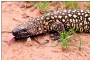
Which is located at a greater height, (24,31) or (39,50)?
(24,31)

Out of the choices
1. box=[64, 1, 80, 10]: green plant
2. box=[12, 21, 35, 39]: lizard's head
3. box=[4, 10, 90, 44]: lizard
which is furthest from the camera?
box=[64, 1, 80, 10]: green plant

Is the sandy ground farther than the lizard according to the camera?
No

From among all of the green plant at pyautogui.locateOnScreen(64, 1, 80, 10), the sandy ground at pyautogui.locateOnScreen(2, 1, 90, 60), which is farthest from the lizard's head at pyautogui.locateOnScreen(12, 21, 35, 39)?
the green plant at pyautogui.locateOnScreen(64, 1, 80, 10)

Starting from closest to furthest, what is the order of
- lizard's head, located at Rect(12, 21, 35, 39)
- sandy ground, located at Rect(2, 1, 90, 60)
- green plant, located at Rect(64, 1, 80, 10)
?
sandy ground, located at Rect(2, 1, 90, 60) < lizard's head, located at Rect(12, 21, 35, 39) < green plant, located at Rect(64, 1, 80, 10)

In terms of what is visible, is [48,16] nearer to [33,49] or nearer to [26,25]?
[26,25]

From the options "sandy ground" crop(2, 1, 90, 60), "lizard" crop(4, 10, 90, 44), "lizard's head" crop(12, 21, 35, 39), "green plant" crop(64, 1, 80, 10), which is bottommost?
"sandy ground" crop(2, 1, 90, 60)

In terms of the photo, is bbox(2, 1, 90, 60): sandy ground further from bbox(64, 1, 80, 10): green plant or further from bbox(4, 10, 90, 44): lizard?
bbox(64, 1, 80, 10): green plant

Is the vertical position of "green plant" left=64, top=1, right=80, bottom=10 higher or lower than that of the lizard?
higher

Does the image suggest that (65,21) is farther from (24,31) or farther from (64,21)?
(24,31)

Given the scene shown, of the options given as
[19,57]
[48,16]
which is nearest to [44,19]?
[48,16]

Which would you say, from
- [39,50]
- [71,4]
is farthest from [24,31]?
[71,4]
